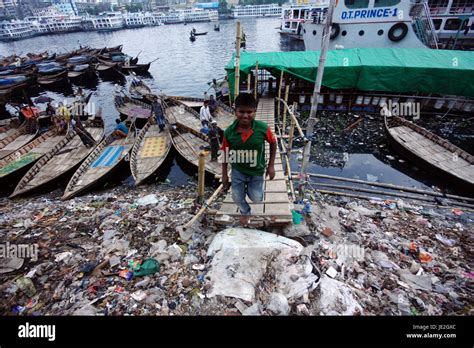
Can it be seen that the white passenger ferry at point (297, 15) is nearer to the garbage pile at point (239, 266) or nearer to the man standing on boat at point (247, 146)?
the garbage pile at point (239, 266)

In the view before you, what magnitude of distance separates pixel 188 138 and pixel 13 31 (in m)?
108

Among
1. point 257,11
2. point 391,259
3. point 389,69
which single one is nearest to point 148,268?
point 391,259

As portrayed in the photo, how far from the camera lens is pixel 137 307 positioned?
9.82 ft

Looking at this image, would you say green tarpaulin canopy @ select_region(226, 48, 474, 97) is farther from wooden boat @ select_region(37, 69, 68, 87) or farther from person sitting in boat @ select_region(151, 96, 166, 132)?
wooden boat @ select_region(37, 69, 68, 87)

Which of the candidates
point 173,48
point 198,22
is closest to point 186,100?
point 173,48

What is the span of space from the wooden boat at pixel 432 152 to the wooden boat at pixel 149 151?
10123 mm

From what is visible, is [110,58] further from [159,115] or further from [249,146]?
[249,146]

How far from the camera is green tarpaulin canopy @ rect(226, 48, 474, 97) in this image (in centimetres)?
1103

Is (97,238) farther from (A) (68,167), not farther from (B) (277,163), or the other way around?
(A) (68,167)

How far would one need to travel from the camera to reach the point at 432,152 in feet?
27.9

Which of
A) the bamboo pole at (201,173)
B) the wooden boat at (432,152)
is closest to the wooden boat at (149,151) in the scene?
the bamboo pole at (201,173)

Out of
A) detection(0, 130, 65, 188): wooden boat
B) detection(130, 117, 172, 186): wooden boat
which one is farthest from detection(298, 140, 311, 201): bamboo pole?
detection(0, 130, 65, 188): wooden boat

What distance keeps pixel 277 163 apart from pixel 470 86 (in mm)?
12153

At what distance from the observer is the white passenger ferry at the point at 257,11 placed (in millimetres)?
111250
